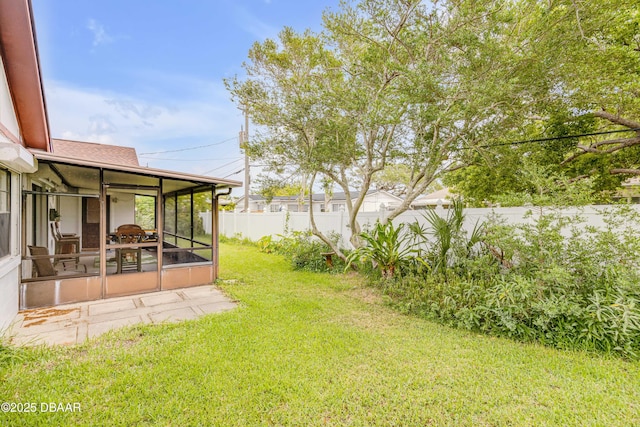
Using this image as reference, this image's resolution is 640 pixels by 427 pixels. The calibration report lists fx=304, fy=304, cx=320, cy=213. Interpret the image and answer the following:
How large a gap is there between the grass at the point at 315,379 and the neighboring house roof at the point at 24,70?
11.7ft

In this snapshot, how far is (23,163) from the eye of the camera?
12.6 ft

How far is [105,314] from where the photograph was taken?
16.3 feet

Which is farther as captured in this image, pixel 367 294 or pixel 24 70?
pixel 367 294

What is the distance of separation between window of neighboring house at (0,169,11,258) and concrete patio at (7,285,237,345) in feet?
3.63

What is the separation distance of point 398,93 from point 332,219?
5383 millimetres

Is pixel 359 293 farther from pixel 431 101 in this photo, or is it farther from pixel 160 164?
pixel 160 164

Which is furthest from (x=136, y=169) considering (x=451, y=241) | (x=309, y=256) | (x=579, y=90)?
(x=579, y=90)

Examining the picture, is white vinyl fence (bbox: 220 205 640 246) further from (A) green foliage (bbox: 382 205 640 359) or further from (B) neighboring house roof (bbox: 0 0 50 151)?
(B) neighboring house roof (bbox: 0 0 50 151)

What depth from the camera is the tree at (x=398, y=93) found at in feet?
17.5

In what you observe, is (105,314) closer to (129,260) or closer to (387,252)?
(129,260)

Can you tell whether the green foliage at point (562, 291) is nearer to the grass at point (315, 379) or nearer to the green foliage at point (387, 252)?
the grass at point (315, 379)

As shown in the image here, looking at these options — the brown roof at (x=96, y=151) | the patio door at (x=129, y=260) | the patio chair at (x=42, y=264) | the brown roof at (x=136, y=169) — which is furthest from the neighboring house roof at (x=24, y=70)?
the brown roof at (x=96, y=151)

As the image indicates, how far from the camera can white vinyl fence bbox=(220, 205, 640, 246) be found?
484 centimetres

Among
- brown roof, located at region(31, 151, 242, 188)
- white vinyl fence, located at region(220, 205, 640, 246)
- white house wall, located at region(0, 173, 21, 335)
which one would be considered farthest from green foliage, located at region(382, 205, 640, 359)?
white house wall, located at region(0, 173, 21, 335)
